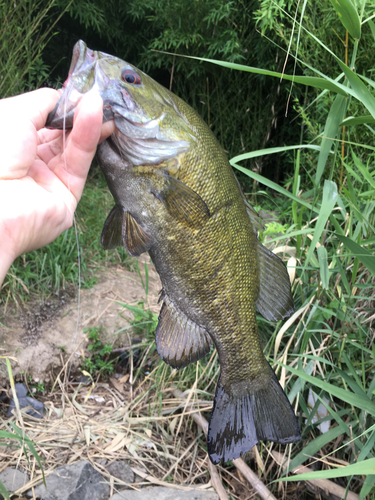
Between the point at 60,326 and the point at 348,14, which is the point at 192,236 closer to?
the point at 348,14

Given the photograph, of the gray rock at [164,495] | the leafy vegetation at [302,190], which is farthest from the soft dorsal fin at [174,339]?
the gray rock at [164,495]

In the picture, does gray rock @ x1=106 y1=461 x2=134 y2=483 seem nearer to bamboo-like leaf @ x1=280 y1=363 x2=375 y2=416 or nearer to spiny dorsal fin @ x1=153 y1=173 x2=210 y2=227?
bamboo-like leaf @ x1=280 y1=363 x2=375 y2=416

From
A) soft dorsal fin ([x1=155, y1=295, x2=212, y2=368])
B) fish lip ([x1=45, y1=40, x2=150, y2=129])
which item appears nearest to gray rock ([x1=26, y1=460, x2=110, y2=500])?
soft dorsal fin ([x1=155, y1=295, x2=212, y2=368])

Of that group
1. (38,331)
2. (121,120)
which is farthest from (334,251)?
(38,331)

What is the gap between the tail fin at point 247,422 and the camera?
1.16 meters

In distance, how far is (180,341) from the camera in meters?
1.12

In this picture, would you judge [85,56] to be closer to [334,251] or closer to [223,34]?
[334,251]

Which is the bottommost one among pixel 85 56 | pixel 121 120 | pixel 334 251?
pixel 334 251

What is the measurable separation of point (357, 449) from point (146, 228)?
1165 mm

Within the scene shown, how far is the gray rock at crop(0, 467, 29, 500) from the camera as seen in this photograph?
1.74 m

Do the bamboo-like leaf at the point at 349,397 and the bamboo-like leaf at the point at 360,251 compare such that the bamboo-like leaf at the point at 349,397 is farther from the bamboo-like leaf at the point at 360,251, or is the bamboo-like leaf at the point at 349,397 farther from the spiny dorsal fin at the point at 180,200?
the spiny dorsal fin at the point at 180,200

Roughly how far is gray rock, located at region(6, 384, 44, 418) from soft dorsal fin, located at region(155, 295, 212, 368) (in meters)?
A: 1.44

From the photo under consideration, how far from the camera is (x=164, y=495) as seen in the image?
172 centimetres

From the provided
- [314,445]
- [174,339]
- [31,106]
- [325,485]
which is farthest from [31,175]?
[325,485]
